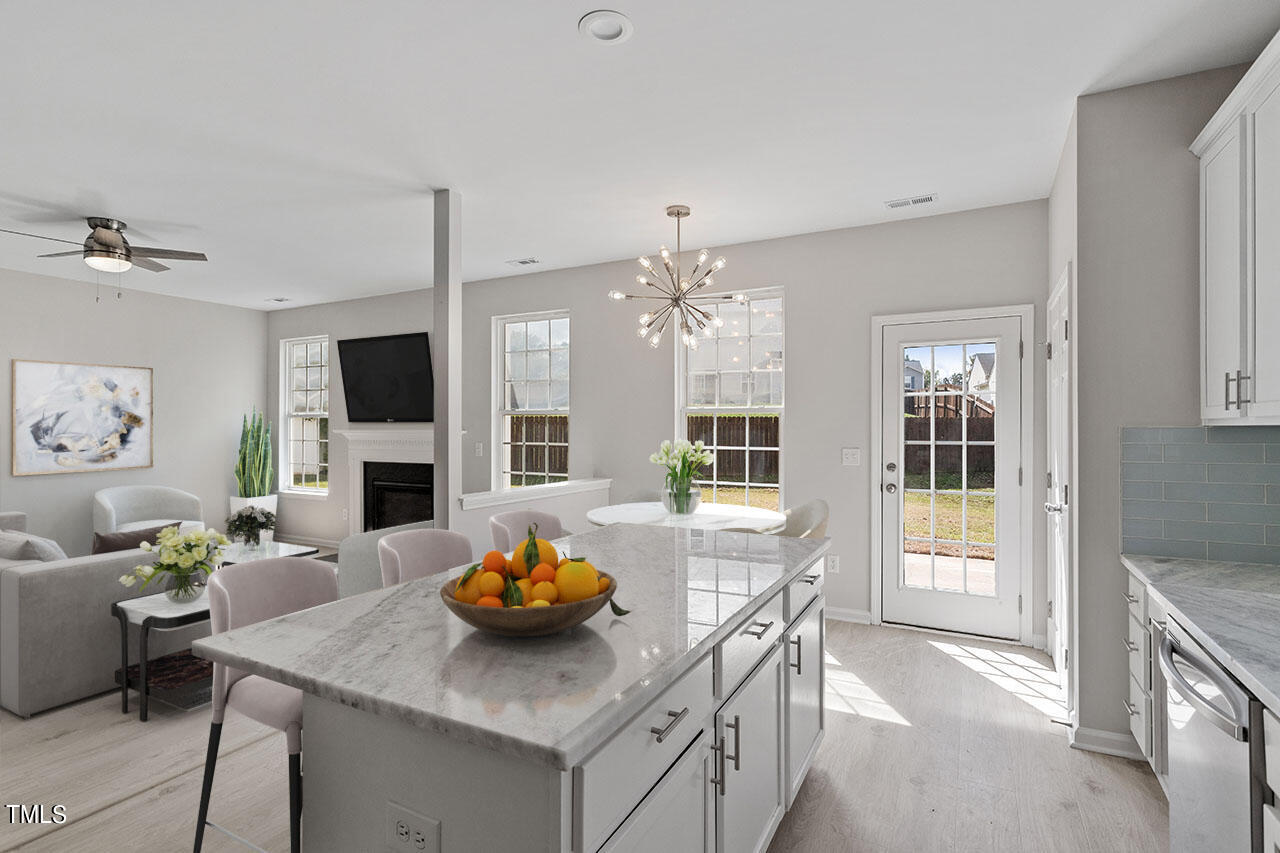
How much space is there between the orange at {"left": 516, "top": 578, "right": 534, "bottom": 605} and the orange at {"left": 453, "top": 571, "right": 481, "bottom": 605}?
85mm

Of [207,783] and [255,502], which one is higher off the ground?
[255,502]

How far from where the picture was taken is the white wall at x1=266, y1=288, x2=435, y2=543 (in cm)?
656

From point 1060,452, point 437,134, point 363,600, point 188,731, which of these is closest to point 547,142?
point 437,134

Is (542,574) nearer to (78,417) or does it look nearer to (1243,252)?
(1243,252)

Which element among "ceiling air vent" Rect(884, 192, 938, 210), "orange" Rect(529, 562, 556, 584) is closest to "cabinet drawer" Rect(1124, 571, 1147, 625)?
"orange" Rect(529, 562, 556, 584)

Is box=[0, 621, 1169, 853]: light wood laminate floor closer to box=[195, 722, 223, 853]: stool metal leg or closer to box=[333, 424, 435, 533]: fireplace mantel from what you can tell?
box=[195, 722, 223, 853]: stool metal leg

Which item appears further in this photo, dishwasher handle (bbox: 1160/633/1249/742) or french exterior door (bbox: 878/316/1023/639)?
french exterior door (bbox: 878/316/1023/639)

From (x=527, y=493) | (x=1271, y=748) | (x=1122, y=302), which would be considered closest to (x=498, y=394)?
(x=527, y=493)

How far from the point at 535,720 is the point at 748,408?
401cm

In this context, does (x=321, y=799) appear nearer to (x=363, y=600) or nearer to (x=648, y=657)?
(x=363, y=600)

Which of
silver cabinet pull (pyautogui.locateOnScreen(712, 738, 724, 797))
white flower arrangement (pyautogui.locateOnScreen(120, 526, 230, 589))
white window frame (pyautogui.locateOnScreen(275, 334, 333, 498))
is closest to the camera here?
silver cabinet pull (pyautogui.locateOnScreen(712, 738, 724, 797))

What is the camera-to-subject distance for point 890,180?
3590 mm

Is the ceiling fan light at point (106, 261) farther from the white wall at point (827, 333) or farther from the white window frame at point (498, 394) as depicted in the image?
the white wall at point (827, 333)

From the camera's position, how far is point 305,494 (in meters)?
7.07
